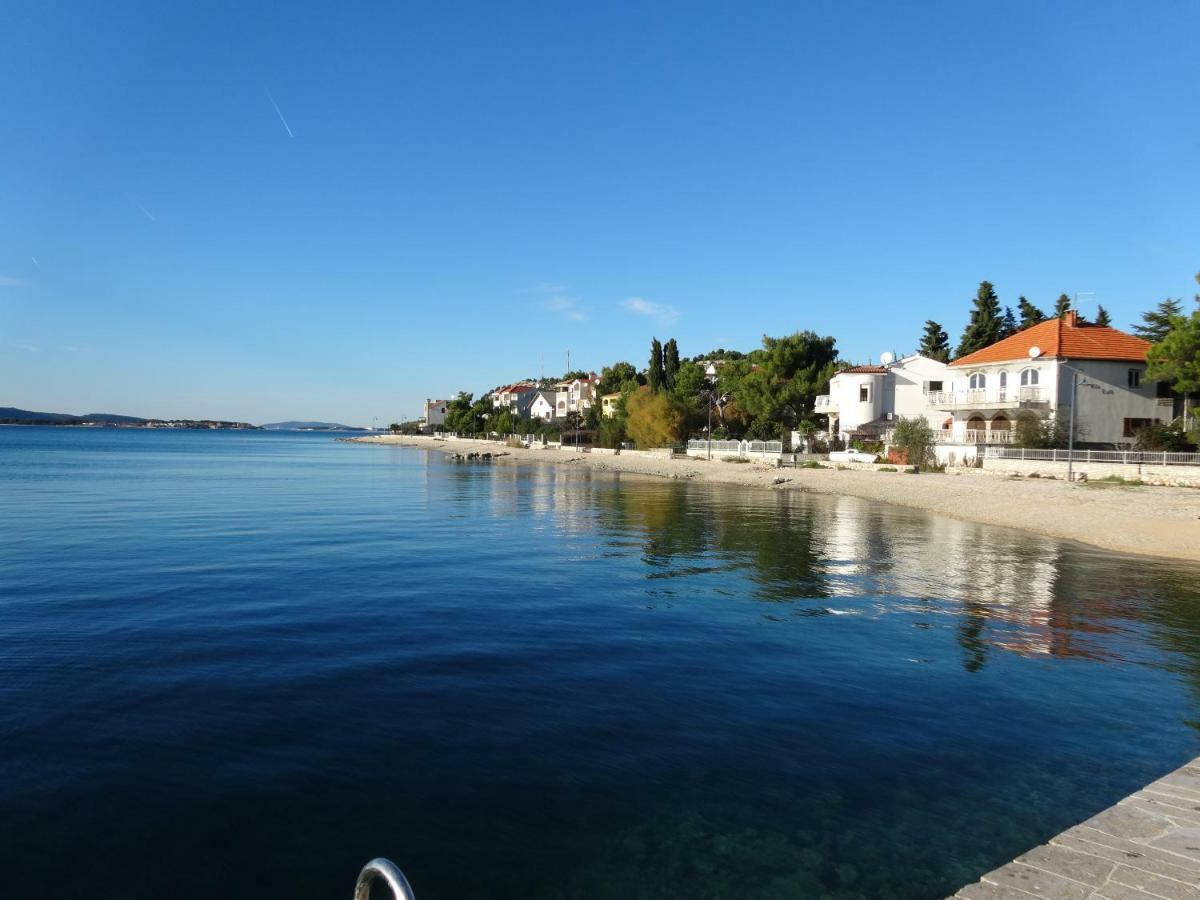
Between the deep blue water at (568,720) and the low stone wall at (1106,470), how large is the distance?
18936 mm

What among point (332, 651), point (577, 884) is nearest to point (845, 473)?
point (332, 651)

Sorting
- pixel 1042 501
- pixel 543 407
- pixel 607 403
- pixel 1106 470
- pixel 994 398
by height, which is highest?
pixel 543 407

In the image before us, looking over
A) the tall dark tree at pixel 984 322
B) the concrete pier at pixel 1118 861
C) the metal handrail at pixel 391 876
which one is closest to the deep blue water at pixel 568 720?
the concrete pier at pixel 1118 861

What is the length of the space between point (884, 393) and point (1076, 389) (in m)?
22.4

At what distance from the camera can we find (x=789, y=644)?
14875mm

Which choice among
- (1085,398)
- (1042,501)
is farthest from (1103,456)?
(1085,398)

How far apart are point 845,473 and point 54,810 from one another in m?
56.6

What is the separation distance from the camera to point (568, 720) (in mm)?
10734

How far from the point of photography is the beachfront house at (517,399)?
17275 centimetres

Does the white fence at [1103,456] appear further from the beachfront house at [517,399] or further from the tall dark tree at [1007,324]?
the beachfront house at [517,399]

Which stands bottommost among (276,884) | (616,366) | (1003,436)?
(276,884)

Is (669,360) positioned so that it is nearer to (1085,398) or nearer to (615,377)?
(615,377)

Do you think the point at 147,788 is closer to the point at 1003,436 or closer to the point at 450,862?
the point at 450,862

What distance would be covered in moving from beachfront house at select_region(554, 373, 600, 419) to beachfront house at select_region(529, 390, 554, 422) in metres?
1.08
